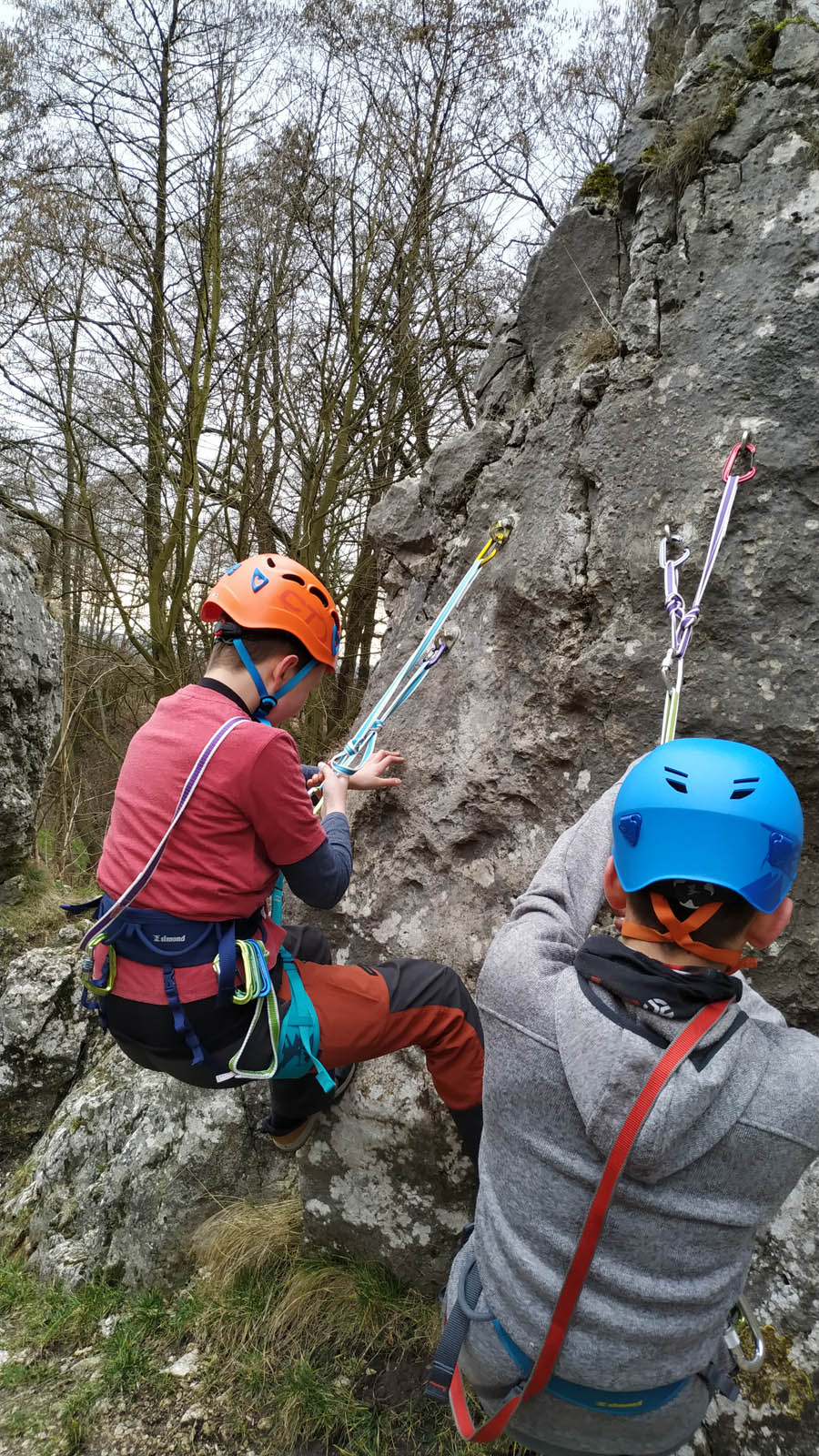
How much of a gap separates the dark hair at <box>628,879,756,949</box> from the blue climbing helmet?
23 mm

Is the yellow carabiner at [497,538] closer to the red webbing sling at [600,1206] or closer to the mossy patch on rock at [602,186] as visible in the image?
the mossy patch on rock at [602,186]

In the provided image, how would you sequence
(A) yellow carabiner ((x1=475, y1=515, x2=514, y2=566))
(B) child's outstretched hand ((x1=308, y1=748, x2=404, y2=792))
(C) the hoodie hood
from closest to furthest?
(C) the hoodie hood < (B) child's outstretched hand ((x1=308, y1=748, x2=404, y2=792)) < (A) yellow carabiner ((x1=475, y1=515, x2=514, y2=566))

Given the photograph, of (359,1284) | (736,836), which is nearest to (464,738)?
(736,836)

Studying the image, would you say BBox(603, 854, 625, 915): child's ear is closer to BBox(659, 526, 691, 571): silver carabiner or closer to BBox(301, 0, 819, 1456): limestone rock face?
BBox(301, 0, 819, 1456): limestone rock face

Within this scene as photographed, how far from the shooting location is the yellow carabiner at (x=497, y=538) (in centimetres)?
284

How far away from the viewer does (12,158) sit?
8.13m

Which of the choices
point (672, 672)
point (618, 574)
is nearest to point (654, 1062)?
point (672, 672)

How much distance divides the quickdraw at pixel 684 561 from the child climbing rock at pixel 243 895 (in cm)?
94

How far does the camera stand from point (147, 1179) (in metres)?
3.29

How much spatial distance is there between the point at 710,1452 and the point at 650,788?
5.57 ft

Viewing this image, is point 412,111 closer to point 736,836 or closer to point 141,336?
point 141,336

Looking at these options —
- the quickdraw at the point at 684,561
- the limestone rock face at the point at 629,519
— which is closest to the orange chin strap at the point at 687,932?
the quickdraw at the point at 684,561

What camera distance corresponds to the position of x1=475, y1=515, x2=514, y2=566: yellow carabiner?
2842mm

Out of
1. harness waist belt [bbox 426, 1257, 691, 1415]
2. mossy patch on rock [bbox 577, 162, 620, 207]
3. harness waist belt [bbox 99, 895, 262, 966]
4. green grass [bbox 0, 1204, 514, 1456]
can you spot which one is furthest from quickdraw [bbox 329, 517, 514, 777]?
green grass [bbox 0, 1204, 514, 1456]
